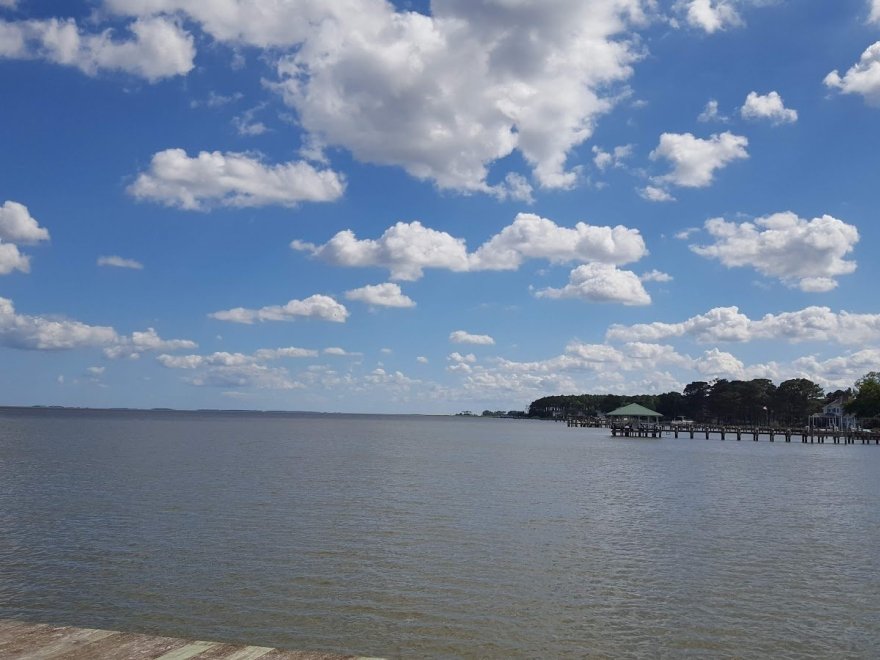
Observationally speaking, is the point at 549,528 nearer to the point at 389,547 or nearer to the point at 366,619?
the point at 389,547

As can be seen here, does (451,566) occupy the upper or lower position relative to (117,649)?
lower

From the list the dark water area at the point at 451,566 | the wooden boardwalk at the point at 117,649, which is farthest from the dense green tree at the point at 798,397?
the wooden boardwalk at the point at 117,649

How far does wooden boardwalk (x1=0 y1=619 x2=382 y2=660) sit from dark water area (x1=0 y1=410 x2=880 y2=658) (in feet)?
15.3

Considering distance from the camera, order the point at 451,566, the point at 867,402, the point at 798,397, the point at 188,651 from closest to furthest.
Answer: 1. the point at 188,651
2. the point at 451,566
3. the point at 867,402
4. the point at 798,397

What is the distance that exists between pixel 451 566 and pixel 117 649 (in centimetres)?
1195

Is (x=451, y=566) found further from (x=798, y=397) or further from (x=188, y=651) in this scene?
(x=798, y=397)

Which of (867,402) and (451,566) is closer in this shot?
(451,566)

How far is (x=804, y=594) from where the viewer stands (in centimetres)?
1769

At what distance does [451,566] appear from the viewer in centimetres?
1984

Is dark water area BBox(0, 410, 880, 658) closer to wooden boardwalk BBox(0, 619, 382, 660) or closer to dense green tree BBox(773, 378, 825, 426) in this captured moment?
wooden boardwalk BBox(0, 619, 382, 660)

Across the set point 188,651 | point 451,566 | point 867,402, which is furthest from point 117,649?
point 867,402

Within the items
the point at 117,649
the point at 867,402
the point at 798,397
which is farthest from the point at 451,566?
the point at 798,397

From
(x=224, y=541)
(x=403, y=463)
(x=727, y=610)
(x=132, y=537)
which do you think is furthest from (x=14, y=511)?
(x=403, y=463)

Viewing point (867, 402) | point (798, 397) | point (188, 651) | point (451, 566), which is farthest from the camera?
point (798, 397)
